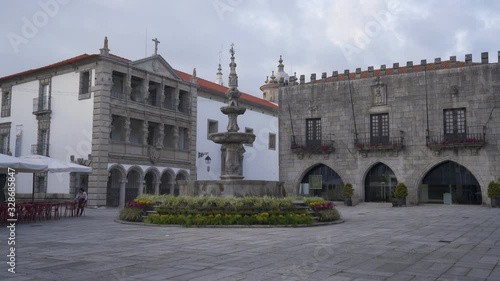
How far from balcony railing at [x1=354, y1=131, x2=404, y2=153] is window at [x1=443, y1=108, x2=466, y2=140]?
2.76 m

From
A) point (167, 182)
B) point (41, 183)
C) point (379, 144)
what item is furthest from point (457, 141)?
point (41, 183)

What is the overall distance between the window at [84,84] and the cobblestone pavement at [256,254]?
18.6 meters

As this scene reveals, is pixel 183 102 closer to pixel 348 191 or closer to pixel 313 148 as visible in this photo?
pixel 313 148

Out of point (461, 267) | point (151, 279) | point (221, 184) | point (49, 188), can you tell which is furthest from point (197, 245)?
point (49, 188)

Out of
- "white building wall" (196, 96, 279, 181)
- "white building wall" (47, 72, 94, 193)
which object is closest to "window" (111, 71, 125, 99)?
"white building wall" (47, 72, 94, 193)

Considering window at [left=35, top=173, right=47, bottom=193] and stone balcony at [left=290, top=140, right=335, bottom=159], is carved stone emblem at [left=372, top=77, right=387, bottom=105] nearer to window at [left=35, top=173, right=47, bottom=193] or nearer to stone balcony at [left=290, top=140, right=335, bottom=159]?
stone balcony at [left=290, top=140, right=335, bottom=159]

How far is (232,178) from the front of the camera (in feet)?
59.6

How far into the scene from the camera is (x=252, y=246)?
10516 mm

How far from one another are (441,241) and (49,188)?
1104 inches

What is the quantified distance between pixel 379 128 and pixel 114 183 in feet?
61.7

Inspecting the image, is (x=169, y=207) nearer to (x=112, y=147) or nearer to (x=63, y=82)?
(x=112, y=147)

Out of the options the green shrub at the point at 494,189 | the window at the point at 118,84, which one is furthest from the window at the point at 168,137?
the green shrub at the point at 494,189

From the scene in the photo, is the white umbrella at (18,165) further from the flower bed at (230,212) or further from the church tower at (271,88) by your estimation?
the church tower at (271,88)

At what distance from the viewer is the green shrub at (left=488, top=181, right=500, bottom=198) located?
1037 inches
